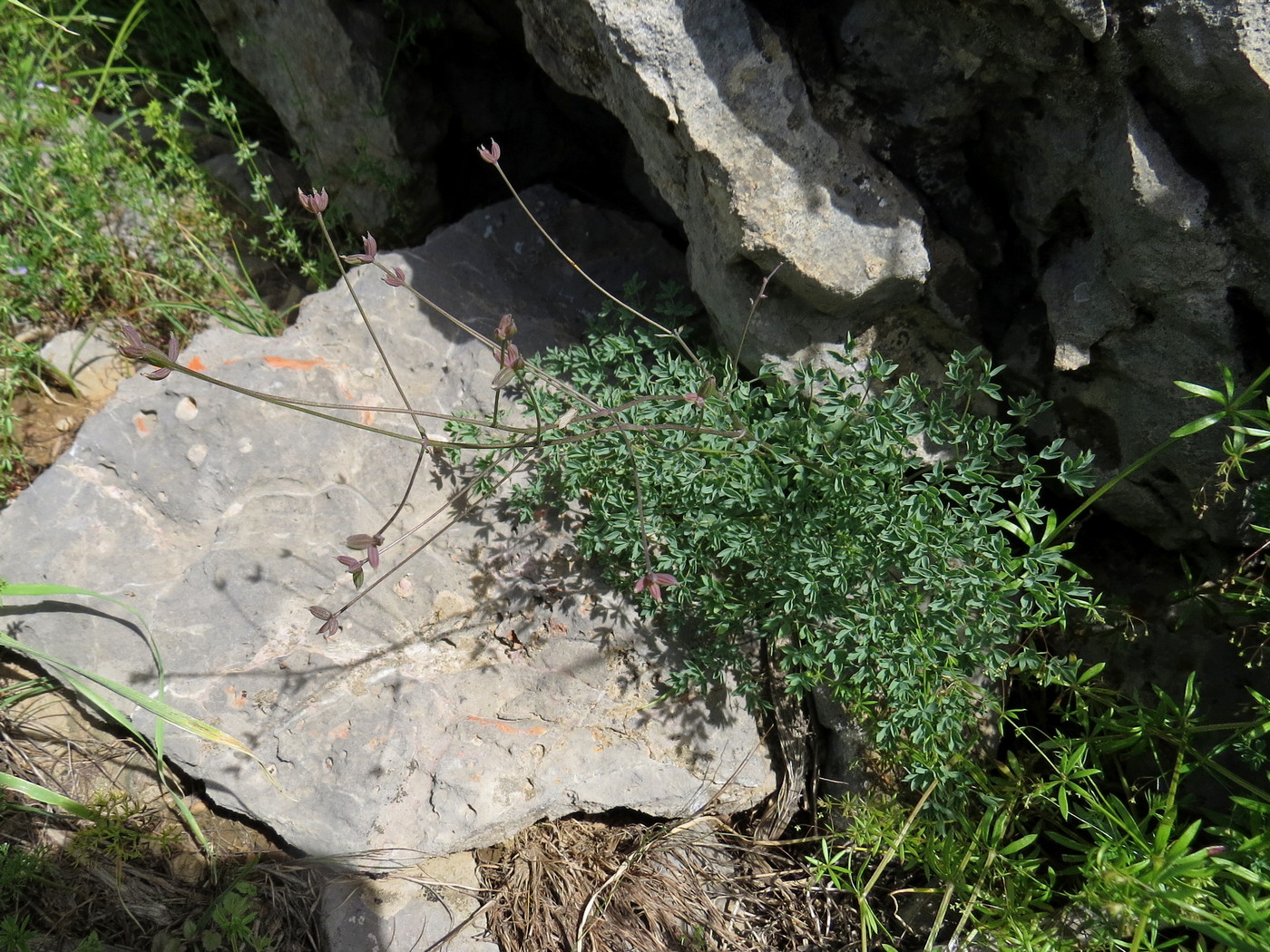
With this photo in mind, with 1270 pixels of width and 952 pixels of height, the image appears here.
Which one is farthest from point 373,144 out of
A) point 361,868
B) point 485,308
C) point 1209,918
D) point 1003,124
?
point 1209,918

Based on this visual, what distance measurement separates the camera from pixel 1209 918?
7.07 ft

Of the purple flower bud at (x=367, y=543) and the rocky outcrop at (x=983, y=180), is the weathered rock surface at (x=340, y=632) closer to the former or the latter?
the purple flower bud at (x=367, y=543)

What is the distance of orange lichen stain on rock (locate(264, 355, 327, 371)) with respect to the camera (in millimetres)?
3430

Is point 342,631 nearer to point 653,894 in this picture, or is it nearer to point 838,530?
point 653,894

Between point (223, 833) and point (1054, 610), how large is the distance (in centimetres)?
288

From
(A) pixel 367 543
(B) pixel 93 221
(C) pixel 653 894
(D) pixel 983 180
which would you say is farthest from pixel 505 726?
(B) pixel 93 221

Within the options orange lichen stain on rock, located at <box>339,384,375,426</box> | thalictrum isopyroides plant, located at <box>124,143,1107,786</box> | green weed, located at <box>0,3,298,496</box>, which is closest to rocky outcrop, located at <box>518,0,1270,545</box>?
thalictrum isopyroides plant, located at <box>124,143,1107,786</box>

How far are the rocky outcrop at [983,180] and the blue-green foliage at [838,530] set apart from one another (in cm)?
26

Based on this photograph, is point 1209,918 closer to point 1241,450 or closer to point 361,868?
point 1241,450

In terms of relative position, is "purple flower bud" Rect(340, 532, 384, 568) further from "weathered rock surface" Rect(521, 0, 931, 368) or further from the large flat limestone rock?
"weathered rock surface" Rect(521, 0, 931, 368)

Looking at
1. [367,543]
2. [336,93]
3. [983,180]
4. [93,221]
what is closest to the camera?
[367,543]

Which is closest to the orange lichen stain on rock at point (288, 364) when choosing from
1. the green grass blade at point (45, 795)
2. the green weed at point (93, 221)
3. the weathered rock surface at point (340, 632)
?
the weathered rock surface at point (340, 632)

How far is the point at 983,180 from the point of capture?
2.94 m

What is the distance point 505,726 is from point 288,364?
1642 mm
